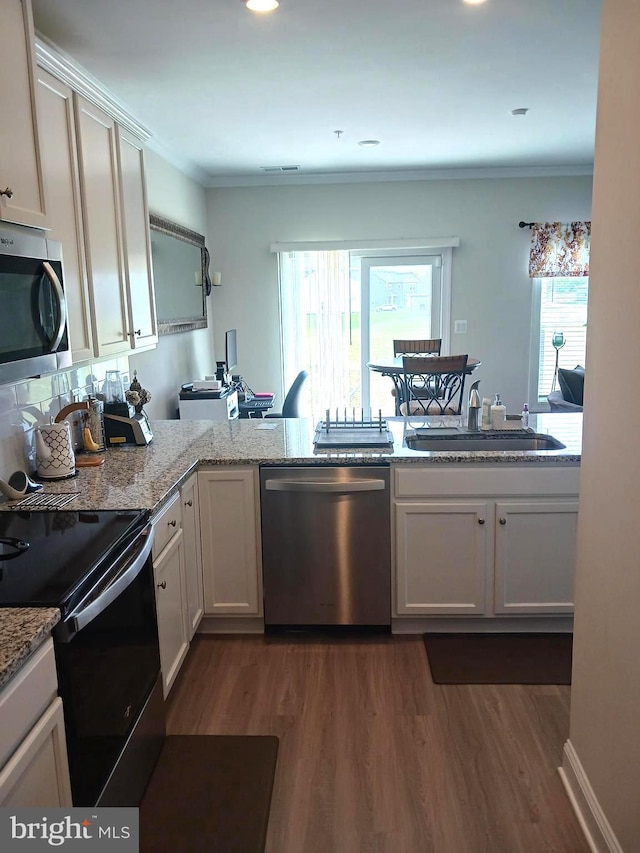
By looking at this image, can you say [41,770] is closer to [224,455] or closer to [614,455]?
[614,455]

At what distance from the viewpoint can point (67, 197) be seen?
86.0 inches

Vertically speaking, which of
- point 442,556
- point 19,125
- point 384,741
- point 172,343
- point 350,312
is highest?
point 19,125

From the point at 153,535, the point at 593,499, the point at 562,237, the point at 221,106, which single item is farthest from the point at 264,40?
the point at 562,237

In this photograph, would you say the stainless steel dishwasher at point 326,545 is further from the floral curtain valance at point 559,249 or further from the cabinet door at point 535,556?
the floral curtain valance at point 559,249

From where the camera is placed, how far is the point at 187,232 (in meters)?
5.21

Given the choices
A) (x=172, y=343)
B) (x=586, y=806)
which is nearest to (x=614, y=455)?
(x=586, y=806)

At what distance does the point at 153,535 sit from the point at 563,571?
1.74m

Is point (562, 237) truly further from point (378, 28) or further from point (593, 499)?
point (593, 499)

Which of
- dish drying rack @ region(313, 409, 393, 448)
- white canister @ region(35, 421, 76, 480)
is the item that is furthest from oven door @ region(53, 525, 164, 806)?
dish drying rack @ region(313, 409, 393, 448)

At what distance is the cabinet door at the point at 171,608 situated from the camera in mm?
2182

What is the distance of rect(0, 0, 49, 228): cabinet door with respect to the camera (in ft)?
5.59

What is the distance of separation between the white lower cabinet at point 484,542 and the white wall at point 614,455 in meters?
0.89

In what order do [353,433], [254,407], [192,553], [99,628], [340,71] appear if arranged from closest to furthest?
[99,628], [192,553], [353,433], [340,71], [254,407]

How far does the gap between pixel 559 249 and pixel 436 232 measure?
3.78 feet
